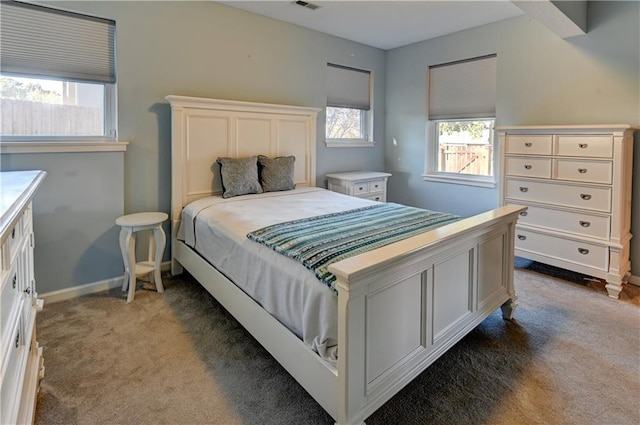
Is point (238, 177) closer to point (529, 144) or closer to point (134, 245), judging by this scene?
point (134, 245)

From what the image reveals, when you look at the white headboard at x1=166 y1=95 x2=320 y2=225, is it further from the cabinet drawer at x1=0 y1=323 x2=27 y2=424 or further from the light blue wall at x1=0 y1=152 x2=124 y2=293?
the cabinet drawer at x1=0 y1=323 x2=27 y2=424

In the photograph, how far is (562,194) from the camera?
3.08 meters

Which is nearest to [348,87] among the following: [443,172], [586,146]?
[443,172]

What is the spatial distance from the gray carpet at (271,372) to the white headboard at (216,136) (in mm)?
1083

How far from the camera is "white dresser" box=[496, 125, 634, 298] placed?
9.23 ft

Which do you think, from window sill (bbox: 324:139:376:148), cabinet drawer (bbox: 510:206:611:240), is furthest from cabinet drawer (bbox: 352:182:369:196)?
cabinet drawer (bbox: 510:206:611:240)

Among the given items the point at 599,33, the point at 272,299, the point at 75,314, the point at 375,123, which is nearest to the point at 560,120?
the point at 599,33

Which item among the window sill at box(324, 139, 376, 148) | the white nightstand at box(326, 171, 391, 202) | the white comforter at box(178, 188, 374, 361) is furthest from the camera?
the window sill at box(324, 139, 376, 148)

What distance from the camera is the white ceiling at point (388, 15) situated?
11.1 ft

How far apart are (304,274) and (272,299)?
29 centimetres

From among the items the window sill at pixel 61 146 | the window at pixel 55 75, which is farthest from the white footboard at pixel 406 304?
the window at pixel 55 75

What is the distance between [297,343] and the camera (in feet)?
5.26

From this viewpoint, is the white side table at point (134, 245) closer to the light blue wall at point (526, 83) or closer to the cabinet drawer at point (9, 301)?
the cabinet drawer at point (9, 301)

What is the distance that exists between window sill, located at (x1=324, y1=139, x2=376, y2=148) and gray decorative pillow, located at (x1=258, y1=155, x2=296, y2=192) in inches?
40.6
